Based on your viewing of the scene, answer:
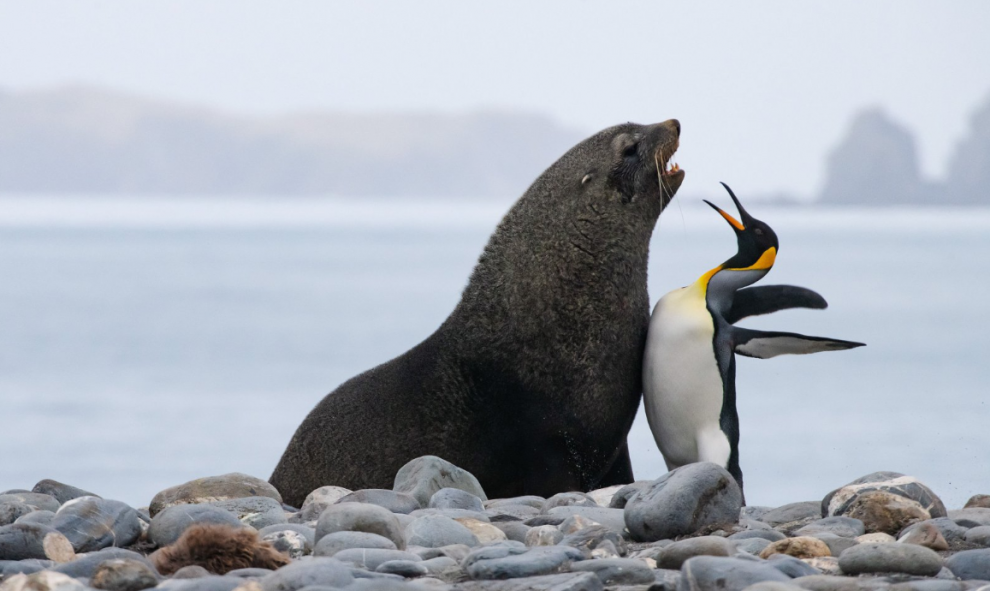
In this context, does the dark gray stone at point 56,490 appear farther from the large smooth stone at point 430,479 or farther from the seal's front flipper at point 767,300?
the seal's front flipper at point 767,300

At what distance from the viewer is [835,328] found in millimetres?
47031

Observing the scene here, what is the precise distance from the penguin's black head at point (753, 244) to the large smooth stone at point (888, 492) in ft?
5.30

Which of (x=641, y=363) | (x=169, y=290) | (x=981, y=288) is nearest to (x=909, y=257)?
(x=981, y=288)

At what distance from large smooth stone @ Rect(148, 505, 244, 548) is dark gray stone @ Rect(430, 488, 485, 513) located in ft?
2.84

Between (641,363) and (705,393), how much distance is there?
1.16 ft

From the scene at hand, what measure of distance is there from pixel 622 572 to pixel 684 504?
805 millimetres

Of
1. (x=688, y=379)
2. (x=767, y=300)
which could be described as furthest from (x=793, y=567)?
(x=767, y=300)

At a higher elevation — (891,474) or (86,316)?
(86,316)

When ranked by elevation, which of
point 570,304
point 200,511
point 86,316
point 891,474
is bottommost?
point 891,474

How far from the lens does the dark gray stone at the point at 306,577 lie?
309cm

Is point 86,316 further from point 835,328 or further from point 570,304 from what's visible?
point 570,304

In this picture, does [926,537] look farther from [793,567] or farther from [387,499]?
[387,499]

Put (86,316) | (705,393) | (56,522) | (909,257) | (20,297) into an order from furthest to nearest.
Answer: (909,257), (20,297), (86,316), (705,393), (56,522)

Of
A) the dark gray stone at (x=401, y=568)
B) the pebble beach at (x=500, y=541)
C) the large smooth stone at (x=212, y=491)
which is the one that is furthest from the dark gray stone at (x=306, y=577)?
the large smooth stone at (x=212, y=491)
